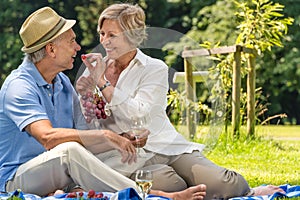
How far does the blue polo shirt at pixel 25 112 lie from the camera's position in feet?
13.2

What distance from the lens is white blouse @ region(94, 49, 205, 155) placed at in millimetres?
3793

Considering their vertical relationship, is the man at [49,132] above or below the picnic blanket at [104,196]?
above

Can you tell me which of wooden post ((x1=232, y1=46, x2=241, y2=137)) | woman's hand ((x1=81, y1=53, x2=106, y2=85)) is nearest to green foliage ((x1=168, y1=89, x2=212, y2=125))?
woman's hand ((x1=81, y1=53, x2=106, y2=85))

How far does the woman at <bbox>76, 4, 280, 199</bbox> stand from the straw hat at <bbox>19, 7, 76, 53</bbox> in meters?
0.35

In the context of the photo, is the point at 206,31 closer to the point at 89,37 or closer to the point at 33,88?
the point at 89,37

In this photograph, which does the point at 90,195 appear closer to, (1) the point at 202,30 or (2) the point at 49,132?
(2) the point at 49,132

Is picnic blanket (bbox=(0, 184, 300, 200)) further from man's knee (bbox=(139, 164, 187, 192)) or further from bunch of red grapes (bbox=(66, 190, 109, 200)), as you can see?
man's knee (bbox=(139, 164, 187, 192))

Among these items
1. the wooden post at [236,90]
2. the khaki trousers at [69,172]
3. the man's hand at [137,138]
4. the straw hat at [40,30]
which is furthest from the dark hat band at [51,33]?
the wooden post at [236,90]

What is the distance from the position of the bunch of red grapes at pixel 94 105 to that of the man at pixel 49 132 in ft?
0.31

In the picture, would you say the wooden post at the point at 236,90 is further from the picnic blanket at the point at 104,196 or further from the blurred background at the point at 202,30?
the blurred background at the point at 202,30

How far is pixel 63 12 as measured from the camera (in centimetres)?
1941

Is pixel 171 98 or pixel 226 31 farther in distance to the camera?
pixel 226 31

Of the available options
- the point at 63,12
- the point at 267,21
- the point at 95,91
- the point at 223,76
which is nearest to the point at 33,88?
the point at 95,91

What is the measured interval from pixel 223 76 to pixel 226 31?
10041 mm
